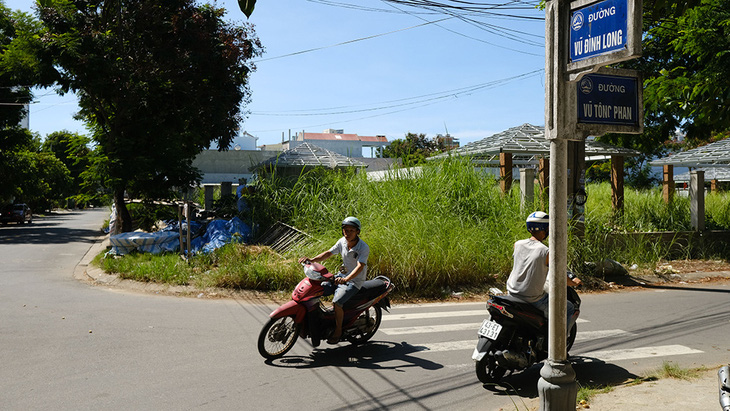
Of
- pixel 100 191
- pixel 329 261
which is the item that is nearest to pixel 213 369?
pixel 329 261

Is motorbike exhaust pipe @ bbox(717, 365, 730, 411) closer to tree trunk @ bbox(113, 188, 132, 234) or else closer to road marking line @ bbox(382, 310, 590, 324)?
road marking line @ bbox(382, 310, 590, 324)

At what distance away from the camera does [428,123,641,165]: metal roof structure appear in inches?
661

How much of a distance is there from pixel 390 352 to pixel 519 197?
7.86m

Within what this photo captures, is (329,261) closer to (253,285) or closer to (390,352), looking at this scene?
(253,285)

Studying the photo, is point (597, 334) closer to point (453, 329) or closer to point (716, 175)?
point (453, 329)

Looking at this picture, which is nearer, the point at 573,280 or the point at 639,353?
the point at 573,280

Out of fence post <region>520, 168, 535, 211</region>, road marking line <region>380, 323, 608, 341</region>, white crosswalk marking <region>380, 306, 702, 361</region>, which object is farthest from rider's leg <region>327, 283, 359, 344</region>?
fence post <region>520, 168, 535, 211</region>

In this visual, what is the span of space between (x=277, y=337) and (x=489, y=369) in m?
2.41

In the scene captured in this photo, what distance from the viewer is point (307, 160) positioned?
61.9 feet

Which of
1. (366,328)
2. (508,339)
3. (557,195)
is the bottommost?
(366,328)

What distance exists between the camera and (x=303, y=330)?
22.3ft

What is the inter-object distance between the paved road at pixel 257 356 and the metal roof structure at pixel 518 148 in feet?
21.9

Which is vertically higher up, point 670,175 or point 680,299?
point 670,175

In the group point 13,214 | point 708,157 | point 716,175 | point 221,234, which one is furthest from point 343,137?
point 221,234
